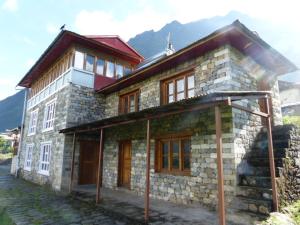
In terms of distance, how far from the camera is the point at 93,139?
1070cm

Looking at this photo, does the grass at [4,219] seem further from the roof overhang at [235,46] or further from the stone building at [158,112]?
the roof overhang at [235,46]

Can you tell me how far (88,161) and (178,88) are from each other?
5.69 m

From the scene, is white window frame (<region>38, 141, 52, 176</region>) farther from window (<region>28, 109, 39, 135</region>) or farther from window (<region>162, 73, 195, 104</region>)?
window (<region>162, 73, 195, 104</region>)

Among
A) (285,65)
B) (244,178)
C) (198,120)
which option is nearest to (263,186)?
(244,178)

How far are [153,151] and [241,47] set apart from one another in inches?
165

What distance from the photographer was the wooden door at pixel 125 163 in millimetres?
9078

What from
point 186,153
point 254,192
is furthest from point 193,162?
point 254,192

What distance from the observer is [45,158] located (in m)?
11.7

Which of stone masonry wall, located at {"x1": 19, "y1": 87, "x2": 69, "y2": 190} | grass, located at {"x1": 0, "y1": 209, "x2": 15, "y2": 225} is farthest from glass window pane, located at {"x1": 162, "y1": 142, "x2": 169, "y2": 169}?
stone masonry wall, located at {"x1": 19, "y1": 87, "x2": 69, "y2": 190}

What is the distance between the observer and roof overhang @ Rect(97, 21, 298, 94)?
5.78 m

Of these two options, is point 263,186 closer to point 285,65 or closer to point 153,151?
point 153,151

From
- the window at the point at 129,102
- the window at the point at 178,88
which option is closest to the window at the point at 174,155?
the window at the point at 178,88

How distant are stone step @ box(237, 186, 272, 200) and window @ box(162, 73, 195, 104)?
3027 millimetres

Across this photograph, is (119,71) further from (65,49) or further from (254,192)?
(254,192)
